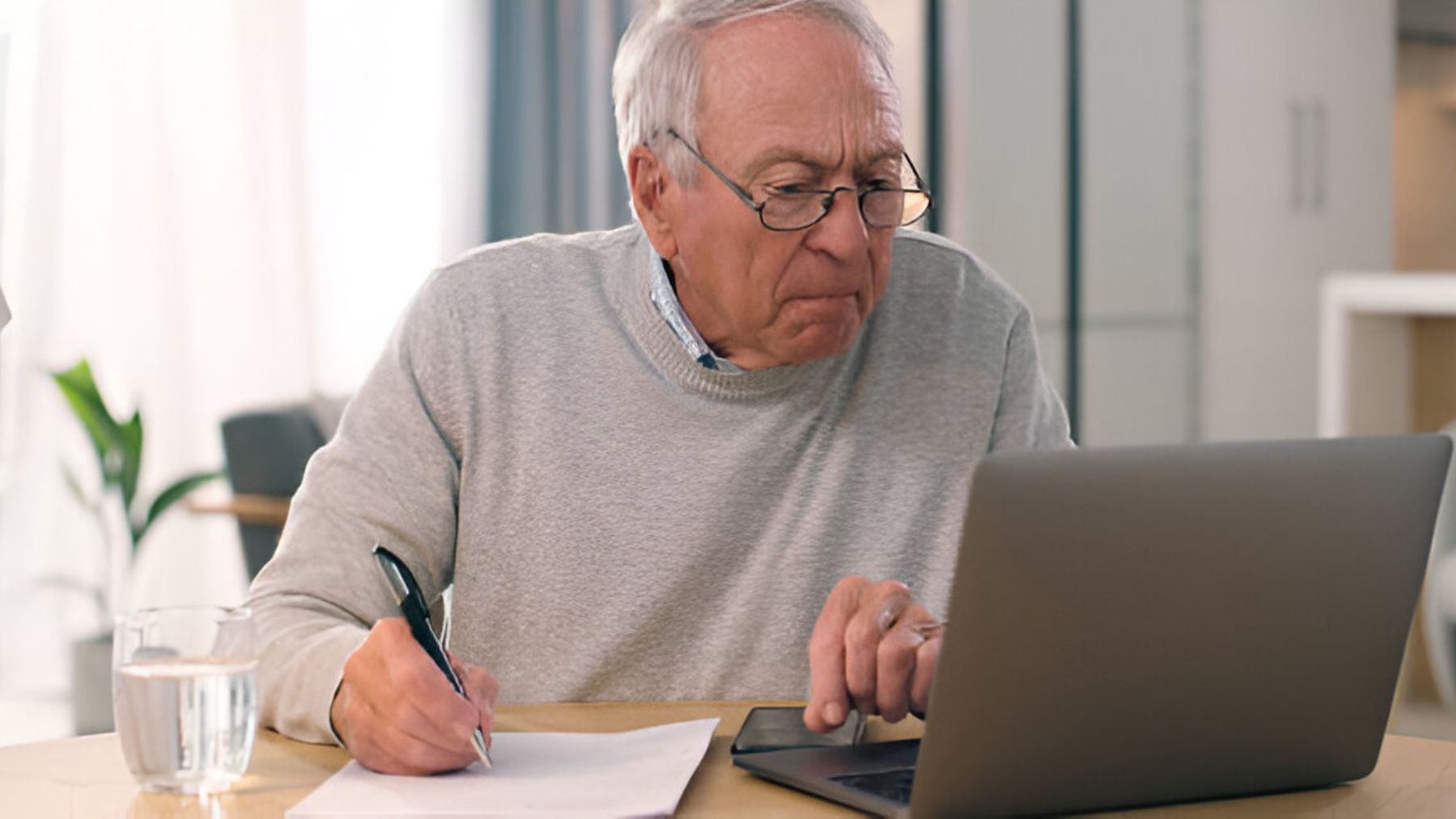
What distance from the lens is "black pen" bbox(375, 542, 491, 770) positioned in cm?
100

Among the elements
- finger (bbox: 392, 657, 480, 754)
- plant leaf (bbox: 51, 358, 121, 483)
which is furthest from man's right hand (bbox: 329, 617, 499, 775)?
plant leaf (bbox: 51, 358, 121, 483)

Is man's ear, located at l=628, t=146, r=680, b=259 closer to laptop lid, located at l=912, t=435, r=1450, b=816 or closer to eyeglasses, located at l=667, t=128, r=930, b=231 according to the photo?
eyeglasses, located at l=667, t=128, r=930, b=231

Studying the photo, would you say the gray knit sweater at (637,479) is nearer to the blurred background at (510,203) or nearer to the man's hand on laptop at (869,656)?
the man's hand on laptop at (869,656)

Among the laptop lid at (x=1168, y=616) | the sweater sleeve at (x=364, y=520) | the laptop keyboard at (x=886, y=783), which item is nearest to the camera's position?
the laptop lid at (x=1168, y=616)

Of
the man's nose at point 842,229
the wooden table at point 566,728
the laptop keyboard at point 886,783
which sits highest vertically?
the man's nose at point 842,229

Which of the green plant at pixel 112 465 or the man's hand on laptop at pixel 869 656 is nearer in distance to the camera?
the man's hand on laptop at pixel 869 656

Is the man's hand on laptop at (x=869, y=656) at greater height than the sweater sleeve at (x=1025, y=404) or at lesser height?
lesser

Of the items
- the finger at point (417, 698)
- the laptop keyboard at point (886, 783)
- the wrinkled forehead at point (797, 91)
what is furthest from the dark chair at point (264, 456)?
the laptop keyboard at point (886, 783)

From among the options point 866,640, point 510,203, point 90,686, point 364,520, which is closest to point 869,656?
point 866,640

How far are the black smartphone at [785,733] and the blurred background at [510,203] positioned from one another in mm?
2468

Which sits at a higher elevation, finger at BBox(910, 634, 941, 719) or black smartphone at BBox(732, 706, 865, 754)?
finger at BBox(910, 634, 941, 719)

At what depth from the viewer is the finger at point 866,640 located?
3.41ft

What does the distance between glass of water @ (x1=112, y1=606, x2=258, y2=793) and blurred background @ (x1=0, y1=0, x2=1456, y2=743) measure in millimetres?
2520

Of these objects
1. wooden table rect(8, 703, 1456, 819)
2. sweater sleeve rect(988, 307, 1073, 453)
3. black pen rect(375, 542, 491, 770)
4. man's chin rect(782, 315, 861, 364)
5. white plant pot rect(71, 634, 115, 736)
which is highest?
man's chin rect(782, 315, 861, 364)
